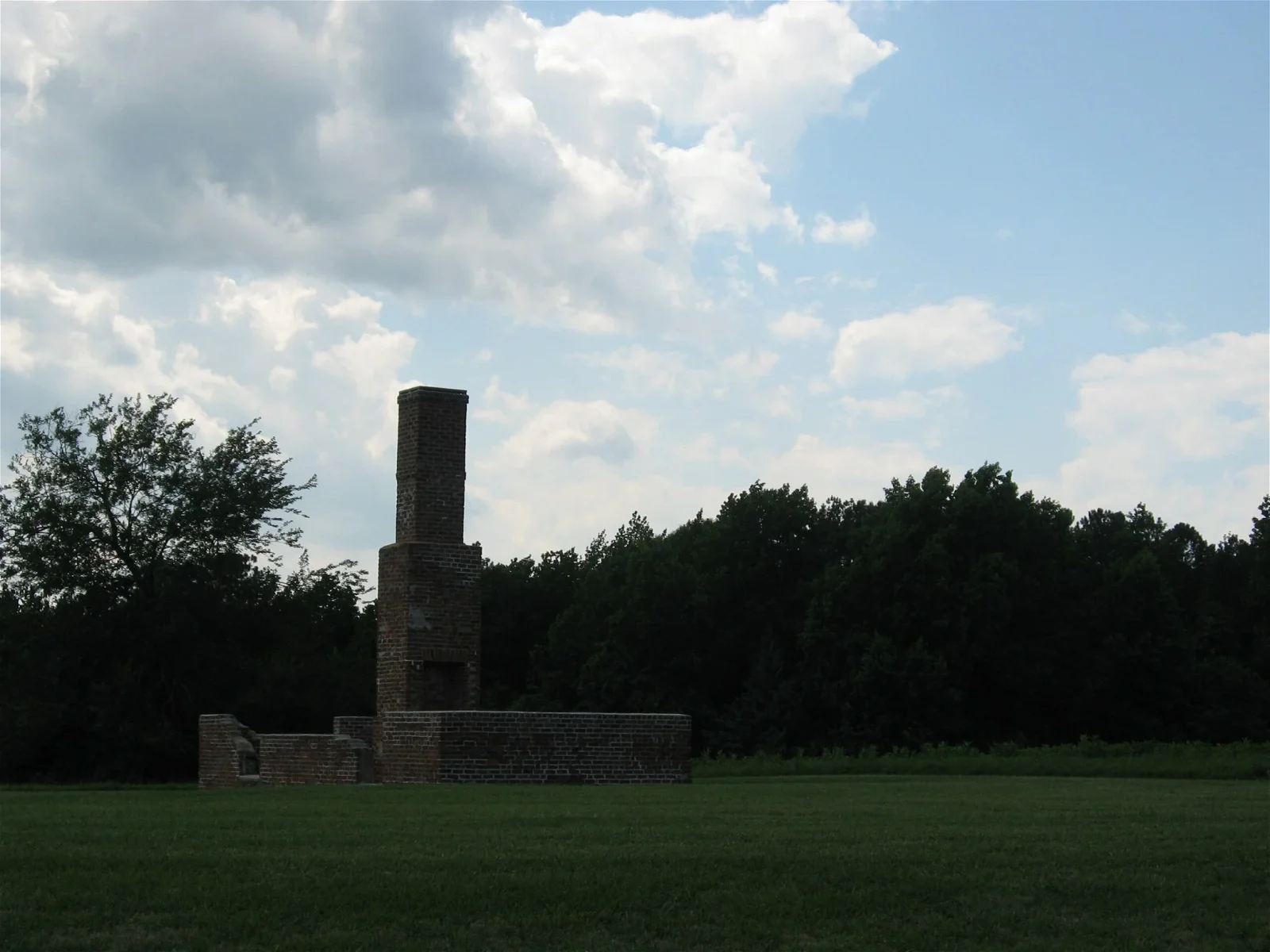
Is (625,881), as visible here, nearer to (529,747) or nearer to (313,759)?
(529,747)

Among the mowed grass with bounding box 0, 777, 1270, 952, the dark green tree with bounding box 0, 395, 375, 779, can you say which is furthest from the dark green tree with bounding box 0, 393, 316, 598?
the mowed grass with bounding box 0, 777, 1270, 952

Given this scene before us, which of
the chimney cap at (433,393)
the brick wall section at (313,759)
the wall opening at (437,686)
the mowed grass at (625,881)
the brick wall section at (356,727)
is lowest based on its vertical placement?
the mowed grass at (625,881)

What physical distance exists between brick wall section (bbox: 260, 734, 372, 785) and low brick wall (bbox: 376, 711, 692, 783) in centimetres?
54

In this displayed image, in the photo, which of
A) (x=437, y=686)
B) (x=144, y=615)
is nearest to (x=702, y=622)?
(x=144, y=615)

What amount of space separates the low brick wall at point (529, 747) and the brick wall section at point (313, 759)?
54cm

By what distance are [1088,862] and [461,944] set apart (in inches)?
214

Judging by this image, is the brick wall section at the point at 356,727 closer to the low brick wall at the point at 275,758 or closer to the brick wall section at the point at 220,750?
the low brick wall at the point at 275,758

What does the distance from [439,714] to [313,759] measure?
2.88 meters

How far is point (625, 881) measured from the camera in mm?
11359

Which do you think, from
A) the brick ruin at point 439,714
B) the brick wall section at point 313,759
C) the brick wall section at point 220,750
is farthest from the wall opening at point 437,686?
the brick wall section at point 220,750

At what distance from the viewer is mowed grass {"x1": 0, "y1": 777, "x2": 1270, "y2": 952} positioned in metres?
10.3

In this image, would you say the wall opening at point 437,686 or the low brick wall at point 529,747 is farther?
the wall opening at point 437,686

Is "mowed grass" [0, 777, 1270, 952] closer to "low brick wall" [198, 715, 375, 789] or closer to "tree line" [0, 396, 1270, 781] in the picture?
"low brick wall" [198, 715, 375, 789]

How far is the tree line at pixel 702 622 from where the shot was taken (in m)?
43.7
